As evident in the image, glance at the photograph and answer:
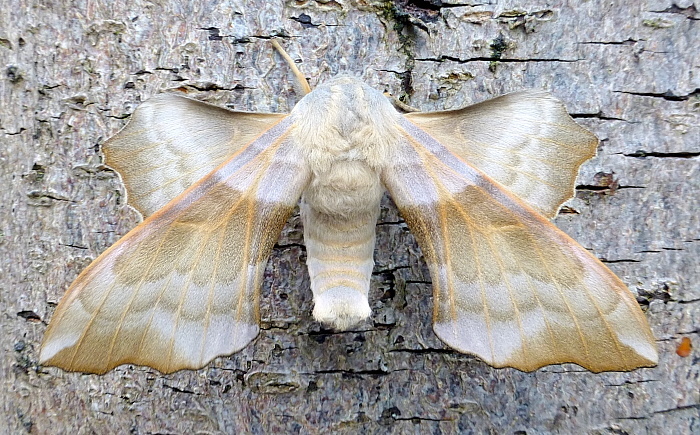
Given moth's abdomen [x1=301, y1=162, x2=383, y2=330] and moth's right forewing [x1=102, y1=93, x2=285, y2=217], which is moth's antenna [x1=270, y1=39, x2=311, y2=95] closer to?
moth's right forewing [x1=102, y1=93, x2=285, y2=217]

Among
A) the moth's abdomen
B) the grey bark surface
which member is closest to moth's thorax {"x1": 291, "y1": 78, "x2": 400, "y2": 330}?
the moth's abdomen

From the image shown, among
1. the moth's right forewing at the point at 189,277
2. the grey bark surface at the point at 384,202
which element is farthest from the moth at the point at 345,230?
the grey bark surface at the point at 384,202

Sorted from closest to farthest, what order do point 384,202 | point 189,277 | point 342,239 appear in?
point 189,277
point 342,239
point 384,202

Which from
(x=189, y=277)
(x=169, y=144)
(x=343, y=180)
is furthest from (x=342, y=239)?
(x=169, y=144)

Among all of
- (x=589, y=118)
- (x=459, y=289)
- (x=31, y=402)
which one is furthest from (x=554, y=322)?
(x=31, y=402)

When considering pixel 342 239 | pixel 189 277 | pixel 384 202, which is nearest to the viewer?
pixel 189 277

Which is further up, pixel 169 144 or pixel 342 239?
pixel 169 144

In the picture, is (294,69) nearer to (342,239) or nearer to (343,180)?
(343,180)

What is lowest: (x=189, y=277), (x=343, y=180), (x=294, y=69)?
(x=189, y=277)
